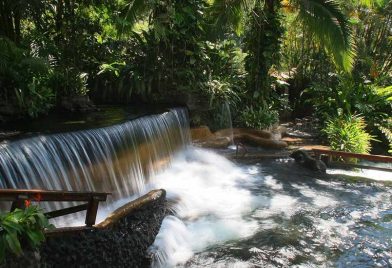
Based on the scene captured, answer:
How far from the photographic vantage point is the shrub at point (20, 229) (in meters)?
3.95

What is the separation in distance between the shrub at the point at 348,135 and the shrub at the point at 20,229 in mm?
9774

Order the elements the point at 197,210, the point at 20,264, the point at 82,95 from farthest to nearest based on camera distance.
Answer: the point at 82,95, the point at 197,210, the point at 20,264

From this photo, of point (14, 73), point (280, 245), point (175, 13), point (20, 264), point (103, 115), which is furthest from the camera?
point (175, 13)

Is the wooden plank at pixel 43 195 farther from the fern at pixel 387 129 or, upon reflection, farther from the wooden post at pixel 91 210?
the fern at pixel 387 129

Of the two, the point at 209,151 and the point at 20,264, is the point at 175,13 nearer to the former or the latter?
the point at 209,151

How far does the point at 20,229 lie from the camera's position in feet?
13.5

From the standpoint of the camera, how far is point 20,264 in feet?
13.9

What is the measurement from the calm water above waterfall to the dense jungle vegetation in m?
2.17

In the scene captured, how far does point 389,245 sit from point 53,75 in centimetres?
848

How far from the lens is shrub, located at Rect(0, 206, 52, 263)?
13.0 feet

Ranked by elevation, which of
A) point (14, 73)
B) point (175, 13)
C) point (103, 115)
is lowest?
→ point (103, 115)

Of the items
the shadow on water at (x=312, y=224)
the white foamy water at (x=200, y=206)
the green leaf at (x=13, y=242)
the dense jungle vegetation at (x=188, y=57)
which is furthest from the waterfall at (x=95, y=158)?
the shadow on water at (x=312, y=224)

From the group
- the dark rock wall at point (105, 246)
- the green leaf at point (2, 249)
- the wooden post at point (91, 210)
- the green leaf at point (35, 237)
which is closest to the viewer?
the green leaf at point (2, 249)

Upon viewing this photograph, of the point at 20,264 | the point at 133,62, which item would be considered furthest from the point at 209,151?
the point at 20,264
